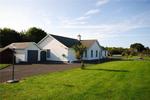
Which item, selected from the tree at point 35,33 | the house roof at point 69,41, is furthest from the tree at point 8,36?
the house roof at point 69,41

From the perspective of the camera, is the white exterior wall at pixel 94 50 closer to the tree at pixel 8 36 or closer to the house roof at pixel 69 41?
the house roof at pixel 69 41

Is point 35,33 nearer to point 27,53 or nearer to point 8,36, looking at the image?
point 8,36

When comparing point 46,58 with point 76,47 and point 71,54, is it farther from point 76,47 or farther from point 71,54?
point 76,47

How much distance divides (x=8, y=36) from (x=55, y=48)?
68.7 feet

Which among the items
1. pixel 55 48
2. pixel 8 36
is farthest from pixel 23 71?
pixel 8 36

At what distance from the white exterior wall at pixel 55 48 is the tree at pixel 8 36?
16574mm

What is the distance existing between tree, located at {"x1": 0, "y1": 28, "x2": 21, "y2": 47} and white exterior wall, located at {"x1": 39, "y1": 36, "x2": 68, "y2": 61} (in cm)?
1657

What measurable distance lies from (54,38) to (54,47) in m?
1.62

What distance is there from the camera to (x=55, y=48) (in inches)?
1430

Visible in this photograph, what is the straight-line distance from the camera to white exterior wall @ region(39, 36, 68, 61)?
35.5 m

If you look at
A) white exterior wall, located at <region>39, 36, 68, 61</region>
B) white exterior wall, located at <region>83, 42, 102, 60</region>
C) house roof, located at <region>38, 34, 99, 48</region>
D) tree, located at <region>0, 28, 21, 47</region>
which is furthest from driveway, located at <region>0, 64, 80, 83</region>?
tree, located at <region>0, 28, 21, 47</region>

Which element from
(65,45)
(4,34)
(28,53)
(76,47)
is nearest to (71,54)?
(65,45)

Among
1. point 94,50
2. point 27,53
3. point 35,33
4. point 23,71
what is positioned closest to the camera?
point 23,71

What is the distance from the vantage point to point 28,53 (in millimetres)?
33969
